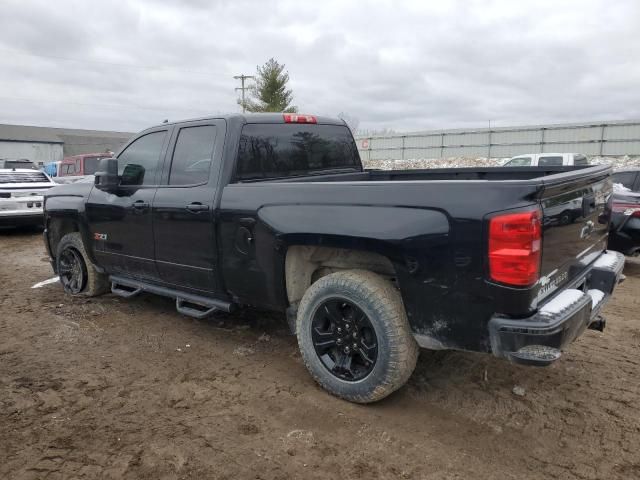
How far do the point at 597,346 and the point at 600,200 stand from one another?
1424 mm

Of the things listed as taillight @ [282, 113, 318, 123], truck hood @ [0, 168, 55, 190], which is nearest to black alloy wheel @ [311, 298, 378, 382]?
taillight @ [282, 113, 318, 123]

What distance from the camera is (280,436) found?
290 centimetres

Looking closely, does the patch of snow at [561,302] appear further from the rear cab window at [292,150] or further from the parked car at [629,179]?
the parked car at [629,179]

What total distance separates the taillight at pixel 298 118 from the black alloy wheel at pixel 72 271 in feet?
9.75

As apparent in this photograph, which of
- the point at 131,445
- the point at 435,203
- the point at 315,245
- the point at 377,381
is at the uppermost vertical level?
the point at 435,203

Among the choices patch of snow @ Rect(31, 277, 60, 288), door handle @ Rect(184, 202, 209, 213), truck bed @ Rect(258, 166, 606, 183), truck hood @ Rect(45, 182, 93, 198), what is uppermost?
truck bed @ Rect(258, 166, 606, 183)

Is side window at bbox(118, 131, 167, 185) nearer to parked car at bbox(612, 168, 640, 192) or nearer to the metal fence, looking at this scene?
parked car at bbox(612, 168, 640, 192)

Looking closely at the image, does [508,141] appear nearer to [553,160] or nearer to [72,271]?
[553,160]

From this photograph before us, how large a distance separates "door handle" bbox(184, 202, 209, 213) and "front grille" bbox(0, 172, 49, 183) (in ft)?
29.1

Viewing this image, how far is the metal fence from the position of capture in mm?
23109

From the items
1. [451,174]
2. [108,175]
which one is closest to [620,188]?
[451,174]

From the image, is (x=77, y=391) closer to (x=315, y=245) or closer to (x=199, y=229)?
(x=199, y=229)

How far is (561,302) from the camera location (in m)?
2.77

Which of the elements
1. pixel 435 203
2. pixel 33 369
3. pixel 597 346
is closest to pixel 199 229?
pixel 33 369
